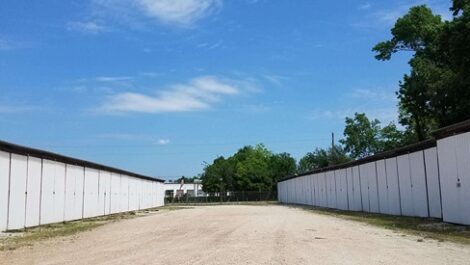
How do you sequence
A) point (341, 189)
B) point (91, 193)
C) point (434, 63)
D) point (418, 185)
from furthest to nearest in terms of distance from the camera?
1. point (434, 63)
2. point (341, 189)
3. point (91, 193)
4. point (418, 185)

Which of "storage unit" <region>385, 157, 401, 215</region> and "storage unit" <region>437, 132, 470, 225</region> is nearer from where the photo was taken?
"storage unit" <region>437, 132, 470, 225</region>

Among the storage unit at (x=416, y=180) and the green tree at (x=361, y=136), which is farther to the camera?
the green tree at (x=361, y=136)

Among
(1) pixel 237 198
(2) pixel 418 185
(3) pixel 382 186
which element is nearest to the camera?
(2) pixel 418 185

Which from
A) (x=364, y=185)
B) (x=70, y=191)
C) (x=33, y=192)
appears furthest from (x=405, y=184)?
(x=70, y=191)

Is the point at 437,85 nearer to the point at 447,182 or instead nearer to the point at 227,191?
the point at 447,182

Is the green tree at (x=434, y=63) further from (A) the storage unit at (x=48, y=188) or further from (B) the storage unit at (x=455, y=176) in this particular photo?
(A) the storage unit at (x=48, y=188)

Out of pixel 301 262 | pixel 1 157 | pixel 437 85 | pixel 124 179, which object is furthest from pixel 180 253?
pixel 124 179

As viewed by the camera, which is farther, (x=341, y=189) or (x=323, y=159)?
(x=323, y=159)

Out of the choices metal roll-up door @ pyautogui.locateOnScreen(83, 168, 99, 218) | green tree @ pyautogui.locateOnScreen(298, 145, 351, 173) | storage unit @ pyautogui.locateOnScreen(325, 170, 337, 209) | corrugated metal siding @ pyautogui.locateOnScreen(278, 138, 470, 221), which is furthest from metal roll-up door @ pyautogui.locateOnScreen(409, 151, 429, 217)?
green tree @ pyautogui.locateOnScreen(298, 145, 351, 173)

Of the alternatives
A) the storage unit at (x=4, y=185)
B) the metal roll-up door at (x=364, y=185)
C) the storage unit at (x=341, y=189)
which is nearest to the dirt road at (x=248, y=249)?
the storage unit at (x=4, y=185)

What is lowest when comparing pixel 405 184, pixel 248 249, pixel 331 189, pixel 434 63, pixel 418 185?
pixel 248 249

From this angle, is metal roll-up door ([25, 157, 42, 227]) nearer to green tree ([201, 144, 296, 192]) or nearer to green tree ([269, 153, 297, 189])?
green tree ([201, 144, 296, 192])

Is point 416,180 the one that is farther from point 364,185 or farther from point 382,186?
point 364,185

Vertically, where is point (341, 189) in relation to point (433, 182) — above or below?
above
